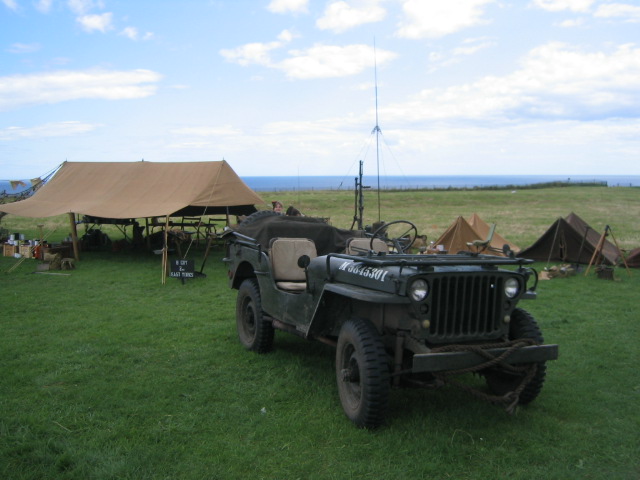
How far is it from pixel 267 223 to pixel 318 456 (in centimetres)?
384

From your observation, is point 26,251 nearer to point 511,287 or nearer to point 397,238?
point 397,238

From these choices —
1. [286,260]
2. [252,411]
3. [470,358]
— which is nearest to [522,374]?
[470,358]

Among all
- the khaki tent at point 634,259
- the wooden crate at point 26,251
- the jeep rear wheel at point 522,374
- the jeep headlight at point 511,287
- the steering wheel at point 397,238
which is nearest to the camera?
the jeep headlight at point 511,287

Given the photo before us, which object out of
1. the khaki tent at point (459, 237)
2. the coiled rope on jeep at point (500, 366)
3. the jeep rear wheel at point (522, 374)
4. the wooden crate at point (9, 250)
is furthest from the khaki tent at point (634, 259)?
the wooden crate at point (9, 250)

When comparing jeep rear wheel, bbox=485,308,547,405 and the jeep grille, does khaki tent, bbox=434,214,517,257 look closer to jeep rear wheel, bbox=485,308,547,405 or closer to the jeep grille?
jeep rear wheel, bbox=485,308,547,405

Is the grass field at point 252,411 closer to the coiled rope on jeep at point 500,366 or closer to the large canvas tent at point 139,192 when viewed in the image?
the coiled rope on jeep at point 500,366

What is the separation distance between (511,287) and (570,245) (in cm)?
1018

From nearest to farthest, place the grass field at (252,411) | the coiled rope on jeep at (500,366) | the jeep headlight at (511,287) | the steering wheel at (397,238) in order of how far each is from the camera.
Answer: the grass field at (252,411) < the coiled rope on jeep at (500,366) < the jeep headlight at (511,287) < the steering wheel at (397,238)

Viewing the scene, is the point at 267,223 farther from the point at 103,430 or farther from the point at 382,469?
the point at 382,469

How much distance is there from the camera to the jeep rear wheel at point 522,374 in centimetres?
473

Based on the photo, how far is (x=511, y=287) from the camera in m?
4.58

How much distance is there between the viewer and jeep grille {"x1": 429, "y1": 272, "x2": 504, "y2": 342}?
4348 millimetres

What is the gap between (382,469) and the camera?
12.7 feet

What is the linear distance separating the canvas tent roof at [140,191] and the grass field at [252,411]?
6.27 metres
